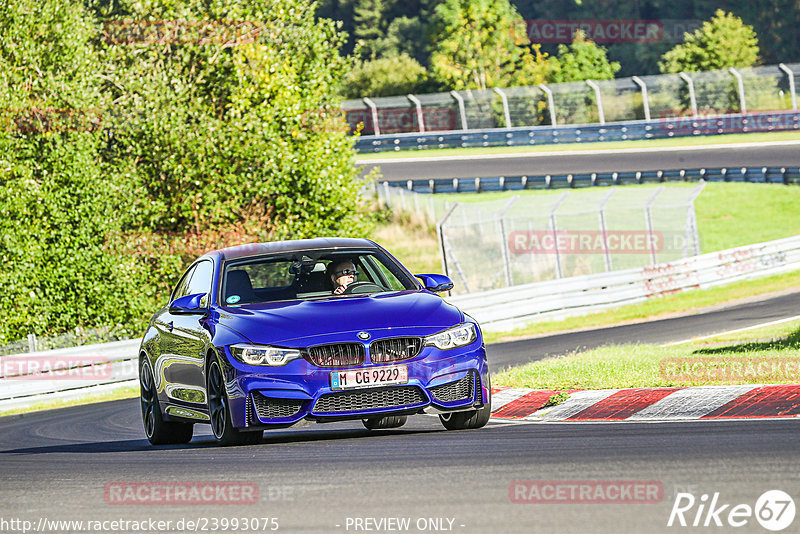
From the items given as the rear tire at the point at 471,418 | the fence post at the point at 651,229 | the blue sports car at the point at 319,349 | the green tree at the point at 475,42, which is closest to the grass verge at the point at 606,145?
the green tree at the point at 475,42

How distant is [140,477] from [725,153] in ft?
143

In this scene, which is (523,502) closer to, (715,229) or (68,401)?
(68,401)

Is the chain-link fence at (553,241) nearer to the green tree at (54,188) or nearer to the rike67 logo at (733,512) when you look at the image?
the green tree at (54,188)

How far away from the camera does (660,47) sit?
8612 cm

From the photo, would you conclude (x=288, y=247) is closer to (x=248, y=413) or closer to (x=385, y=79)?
(x=248, y=413)

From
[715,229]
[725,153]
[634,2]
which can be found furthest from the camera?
[634,2]

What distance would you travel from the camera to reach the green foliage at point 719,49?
70562 millimetres

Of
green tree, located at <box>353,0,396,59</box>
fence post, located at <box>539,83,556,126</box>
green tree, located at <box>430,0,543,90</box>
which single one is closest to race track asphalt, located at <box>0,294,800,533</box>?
fence post, located at <box>539,83,556,126</box>

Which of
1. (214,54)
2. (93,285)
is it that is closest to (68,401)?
(93,285)

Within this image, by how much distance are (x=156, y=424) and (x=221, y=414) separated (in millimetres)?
1844

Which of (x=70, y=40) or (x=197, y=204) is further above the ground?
(x=70, y=40)

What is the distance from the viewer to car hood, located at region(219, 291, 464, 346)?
→ 8.78 meters

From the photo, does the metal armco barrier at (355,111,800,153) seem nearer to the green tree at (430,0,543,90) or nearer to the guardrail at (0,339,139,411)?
the green tree at (430,0,543,90)

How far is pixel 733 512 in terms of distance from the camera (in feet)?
17.7
